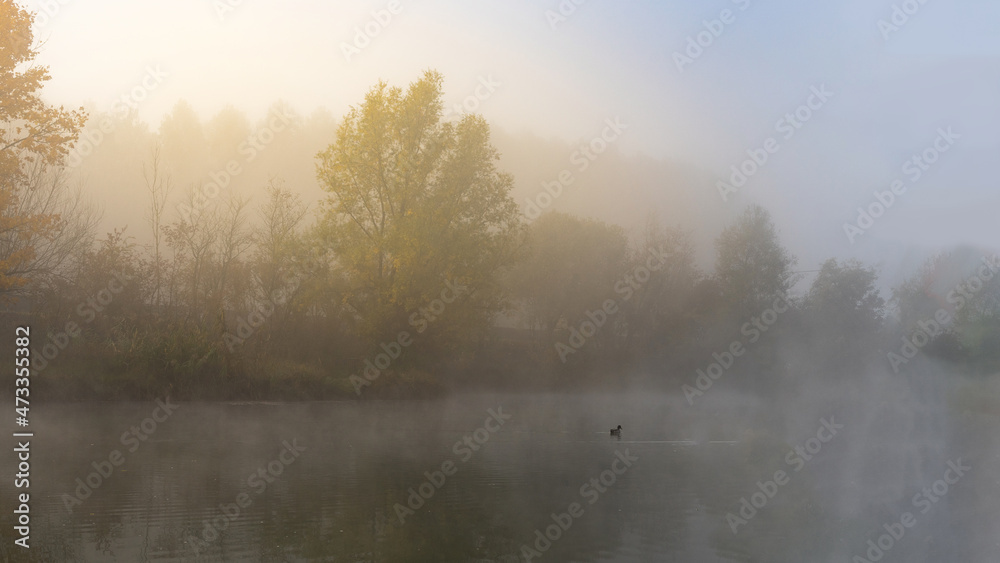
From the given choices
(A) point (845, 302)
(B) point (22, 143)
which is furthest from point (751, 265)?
(B) point (22, 143)

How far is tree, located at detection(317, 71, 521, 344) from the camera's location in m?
42.4

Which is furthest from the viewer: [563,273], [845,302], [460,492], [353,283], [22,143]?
[845,302]

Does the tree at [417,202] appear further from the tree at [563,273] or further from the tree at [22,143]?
the tree at [563,273]

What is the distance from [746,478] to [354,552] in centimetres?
1427

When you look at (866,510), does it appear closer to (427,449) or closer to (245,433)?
(427,449)

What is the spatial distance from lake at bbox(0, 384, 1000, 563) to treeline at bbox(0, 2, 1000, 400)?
15.8 ft

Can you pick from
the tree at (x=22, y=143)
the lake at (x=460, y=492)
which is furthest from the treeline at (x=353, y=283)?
the lake at (x=460, y=492)

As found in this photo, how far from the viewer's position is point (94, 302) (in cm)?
3155

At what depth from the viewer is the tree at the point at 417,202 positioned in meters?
42.4

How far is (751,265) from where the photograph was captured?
264 feet

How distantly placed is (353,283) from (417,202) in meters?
6.00

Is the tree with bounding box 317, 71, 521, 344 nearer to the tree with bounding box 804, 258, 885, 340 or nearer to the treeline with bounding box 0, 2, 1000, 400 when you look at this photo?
the treeline with bounding box 0, 2, 1000, 400

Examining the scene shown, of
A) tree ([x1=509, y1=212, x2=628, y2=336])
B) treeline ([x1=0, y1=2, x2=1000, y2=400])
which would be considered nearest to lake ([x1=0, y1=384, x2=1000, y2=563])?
treeline ([x1=0, y1=2, x2=1000, y2=400])

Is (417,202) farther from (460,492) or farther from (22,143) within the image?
(460,492)
